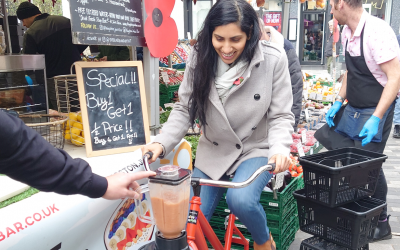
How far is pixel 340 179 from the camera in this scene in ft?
7.51

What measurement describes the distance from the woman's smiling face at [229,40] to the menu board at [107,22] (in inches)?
31.6

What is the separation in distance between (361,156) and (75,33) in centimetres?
220

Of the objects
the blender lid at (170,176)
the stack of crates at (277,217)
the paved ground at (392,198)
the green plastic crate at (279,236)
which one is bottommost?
the paved ground at (392,198)

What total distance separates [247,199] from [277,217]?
1.04 metres

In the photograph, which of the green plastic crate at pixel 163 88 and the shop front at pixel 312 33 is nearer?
the green plastic crate at pixel 163 88

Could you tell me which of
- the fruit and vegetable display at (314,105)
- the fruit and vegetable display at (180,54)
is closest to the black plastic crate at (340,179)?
the fruit and vegetable display at (314,105)

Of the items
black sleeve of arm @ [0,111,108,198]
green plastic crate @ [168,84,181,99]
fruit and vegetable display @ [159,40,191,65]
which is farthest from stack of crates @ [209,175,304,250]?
fruit and vegetable display @ [159,40,191,65]

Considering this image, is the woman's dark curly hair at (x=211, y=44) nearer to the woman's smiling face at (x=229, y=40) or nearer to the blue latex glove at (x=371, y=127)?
the woman's smiling face at (x=229, y=40)

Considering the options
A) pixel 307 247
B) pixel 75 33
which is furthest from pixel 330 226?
pixel 75 33

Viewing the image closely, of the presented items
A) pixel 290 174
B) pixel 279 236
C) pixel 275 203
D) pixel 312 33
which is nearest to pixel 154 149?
pixel 275 203

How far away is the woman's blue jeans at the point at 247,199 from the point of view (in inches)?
86.3

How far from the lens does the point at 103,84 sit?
94.7 inches

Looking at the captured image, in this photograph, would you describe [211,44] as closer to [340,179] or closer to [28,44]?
[340,179]

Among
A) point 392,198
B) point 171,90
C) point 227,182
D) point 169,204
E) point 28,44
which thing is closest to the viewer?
point 169,204
